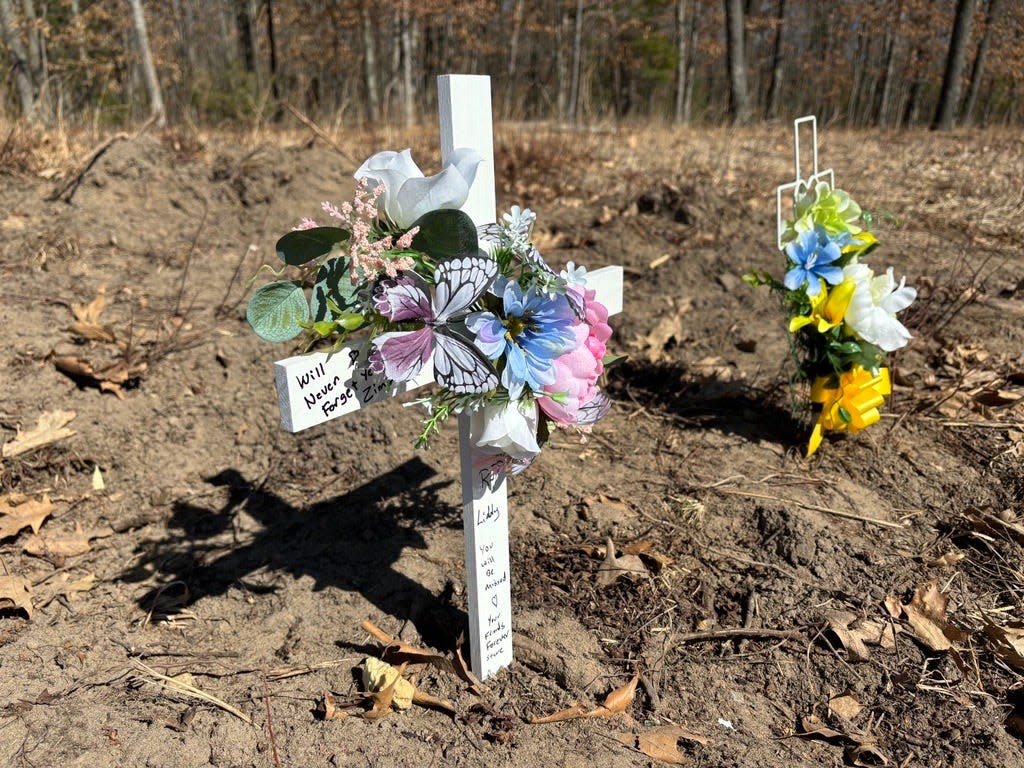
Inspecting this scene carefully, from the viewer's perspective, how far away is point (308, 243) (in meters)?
1.43

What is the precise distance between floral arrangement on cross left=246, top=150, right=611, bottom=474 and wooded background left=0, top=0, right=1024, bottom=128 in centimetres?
Result: 562

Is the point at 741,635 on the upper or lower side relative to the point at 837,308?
lower

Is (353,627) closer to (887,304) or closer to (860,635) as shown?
(860,635)

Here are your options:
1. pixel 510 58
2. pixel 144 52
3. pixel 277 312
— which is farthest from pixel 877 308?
pixel 510 58

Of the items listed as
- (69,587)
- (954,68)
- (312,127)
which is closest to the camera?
(69,587)

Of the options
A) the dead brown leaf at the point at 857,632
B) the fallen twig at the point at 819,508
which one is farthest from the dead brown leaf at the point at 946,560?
the dead brown leaf at the point at 857,632

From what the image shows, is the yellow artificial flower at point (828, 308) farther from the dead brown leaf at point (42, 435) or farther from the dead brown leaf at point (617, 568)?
the dead brown leaf at point (42, 435)

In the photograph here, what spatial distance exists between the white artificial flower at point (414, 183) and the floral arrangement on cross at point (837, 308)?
1396 millimetres

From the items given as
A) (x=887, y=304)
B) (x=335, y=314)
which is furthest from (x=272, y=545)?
(x=887, y=304)

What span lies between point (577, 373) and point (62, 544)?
74.1 inches

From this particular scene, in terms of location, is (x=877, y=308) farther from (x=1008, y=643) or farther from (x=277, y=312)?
(x=277, y=312)

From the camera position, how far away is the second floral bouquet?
2.37 metres

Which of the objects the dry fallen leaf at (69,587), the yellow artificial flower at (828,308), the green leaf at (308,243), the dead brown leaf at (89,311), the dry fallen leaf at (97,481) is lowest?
the dry fallen leaf at (69,587)

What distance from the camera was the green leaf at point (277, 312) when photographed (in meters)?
1.38
